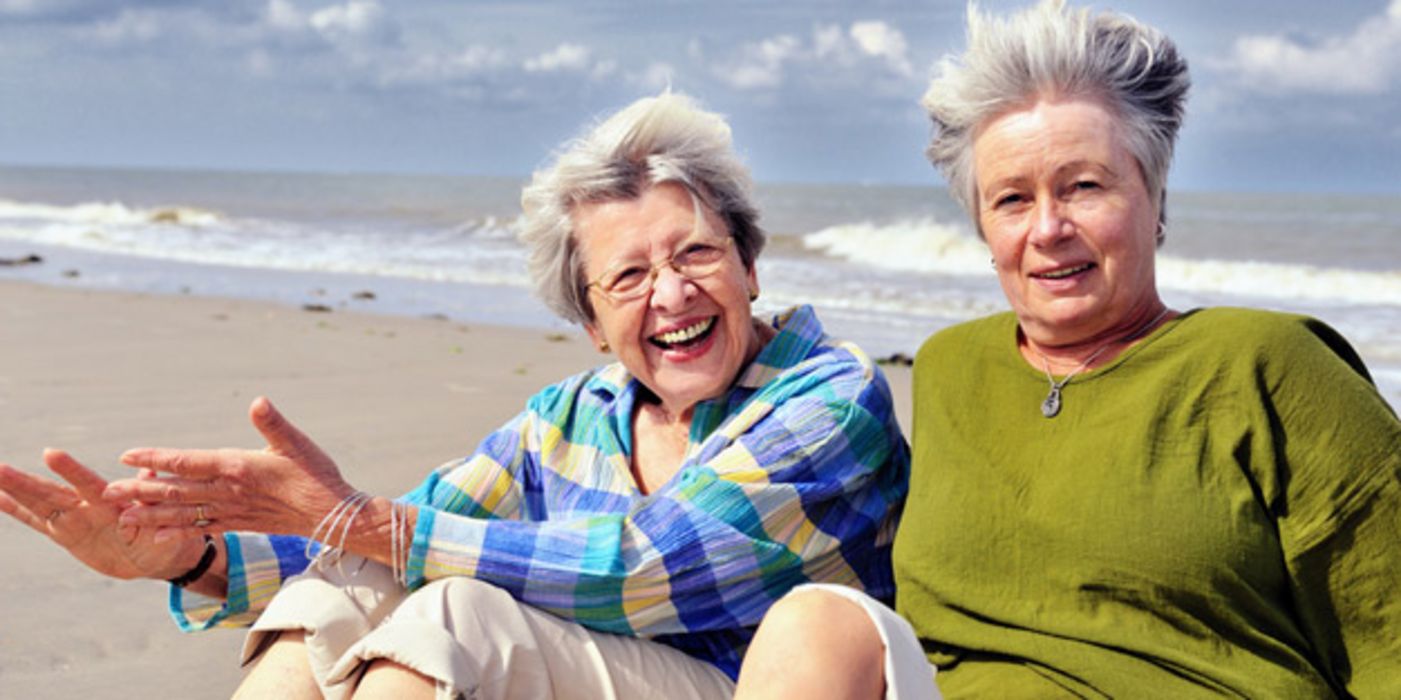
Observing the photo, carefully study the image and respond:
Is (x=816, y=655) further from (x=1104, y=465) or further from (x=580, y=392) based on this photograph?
(x=580, y=392)

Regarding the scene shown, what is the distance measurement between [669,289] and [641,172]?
237 mm

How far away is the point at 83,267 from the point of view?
16.7 metres

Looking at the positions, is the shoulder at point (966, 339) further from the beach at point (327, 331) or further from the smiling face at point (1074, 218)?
the beach at point (327, 331)

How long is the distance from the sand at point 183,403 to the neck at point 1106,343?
232 centimetres

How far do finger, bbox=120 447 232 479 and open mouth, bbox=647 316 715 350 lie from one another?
0.81 meters

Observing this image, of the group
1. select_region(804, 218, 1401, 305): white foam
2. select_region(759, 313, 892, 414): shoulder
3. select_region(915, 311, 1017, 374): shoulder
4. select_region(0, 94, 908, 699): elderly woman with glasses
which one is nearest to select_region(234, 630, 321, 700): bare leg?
select_region(0, 94, 908, 699): elderly woman with glasses

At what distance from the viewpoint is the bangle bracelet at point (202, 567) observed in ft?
8.72

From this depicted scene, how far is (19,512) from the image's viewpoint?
2.58 metres

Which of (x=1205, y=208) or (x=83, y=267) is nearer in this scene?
(x=83, y=267)

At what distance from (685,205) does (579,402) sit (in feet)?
1.54

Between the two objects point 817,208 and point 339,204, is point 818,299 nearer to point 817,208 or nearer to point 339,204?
point 817,208

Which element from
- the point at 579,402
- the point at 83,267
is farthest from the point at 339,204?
the point at 579,402

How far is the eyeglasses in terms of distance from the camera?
2742 millimetres

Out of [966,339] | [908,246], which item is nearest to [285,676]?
[966,339]
